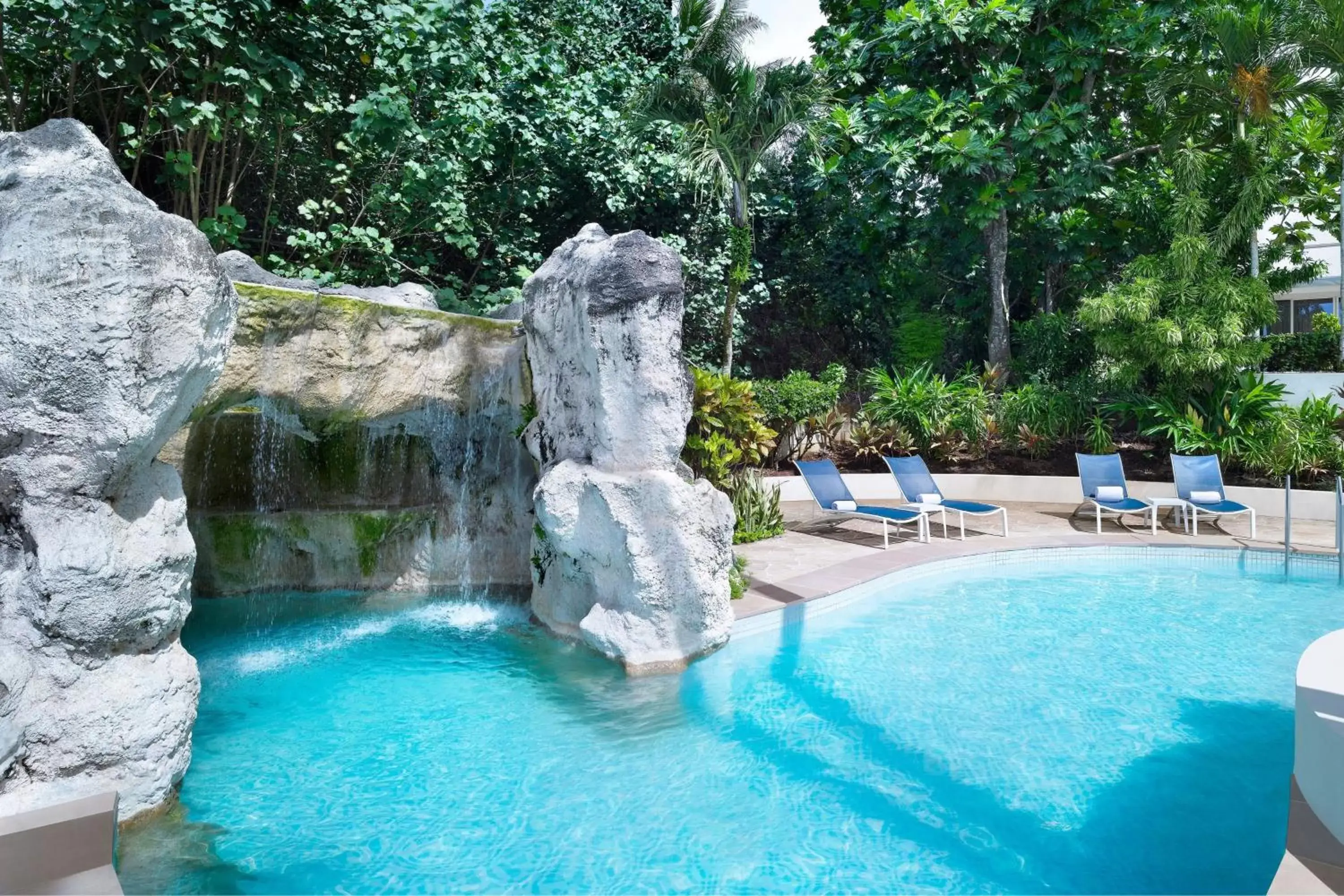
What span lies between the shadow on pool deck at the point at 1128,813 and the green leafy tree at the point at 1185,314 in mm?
8952

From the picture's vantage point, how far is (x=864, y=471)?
1481 cm

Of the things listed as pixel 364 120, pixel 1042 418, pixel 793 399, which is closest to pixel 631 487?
pixel 364 120

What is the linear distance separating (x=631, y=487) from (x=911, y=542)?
5.41m

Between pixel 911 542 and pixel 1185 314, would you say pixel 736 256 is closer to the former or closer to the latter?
pixel 911 542

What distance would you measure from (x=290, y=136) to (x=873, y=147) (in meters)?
10.2

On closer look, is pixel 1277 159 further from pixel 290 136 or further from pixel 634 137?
pixel 290 136

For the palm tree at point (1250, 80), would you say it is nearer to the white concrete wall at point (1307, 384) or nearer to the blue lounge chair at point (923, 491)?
the white concrete wall at point (1307, 384)

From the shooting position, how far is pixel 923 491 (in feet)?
37.3

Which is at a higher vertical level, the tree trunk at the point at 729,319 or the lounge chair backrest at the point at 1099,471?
the tree trunk at the point at 729,319

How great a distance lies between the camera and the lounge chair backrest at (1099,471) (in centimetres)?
1159

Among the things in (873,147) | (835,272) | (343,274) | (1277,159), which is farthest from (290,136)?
(1277,159)

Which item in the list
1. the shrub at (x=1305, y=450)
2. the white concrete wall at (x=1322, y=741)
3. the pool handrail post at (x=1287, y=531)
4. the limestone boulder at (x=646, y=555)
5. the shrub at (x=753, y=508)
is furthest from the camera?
the shrub at (x=1305, y=450)

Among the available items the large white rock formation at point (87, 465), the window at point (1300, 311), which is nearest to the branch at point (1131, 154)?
the window at point (1300, 311)

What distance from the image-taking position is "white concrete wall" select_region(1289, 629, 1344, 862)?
2990mm
